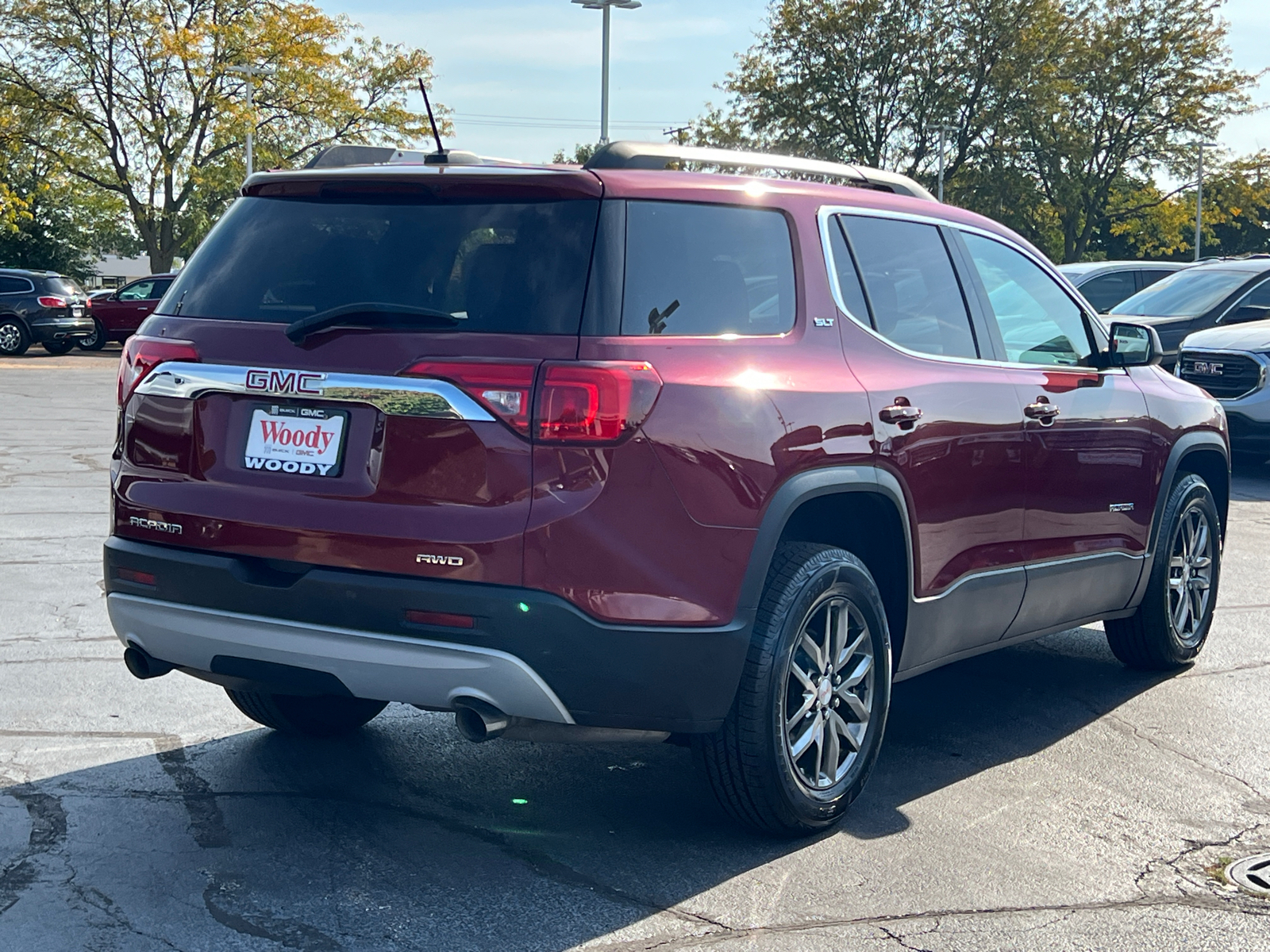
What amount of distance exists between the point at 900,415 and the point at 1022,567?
3.28ft

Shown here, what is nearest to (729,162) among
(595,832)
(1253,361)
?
(595,832)

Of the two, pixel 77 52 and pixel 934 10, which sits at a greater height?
pixel 934 10

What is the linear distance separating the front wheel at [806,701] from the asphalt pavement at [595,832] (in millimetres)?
155

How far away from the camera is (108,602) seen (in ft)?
13.6

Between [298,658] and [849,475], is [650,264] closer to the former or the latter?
[849,475]

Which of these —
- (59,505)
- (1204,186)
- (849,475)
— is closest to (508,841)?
(849,475)

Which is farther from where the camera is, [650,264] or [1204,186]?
[1204,186]

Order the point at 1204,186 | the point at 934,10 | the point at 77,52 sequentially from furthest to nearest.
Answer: the point at 1204,186 → the point at 934,10 → the point at 77,52

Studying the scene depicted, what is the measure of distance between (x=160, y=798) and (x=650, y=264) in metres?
2.08

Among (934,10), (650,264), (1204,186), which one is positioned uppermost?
(934,10)

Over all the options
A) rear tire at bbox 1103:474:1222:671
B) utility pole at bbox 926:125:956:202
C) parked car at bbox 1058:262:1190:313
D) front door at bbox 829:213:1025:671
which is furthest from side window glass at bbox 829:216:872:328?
utility pole at bbox 926:125:956:202

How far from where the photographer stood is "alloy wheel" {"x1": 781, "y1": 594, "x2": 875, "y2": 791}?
4.07m

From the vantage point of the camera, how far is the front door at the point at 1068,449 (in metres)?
5.11

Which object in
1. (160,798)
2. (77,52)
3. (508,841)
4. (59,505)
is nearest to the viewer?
(508,841)
